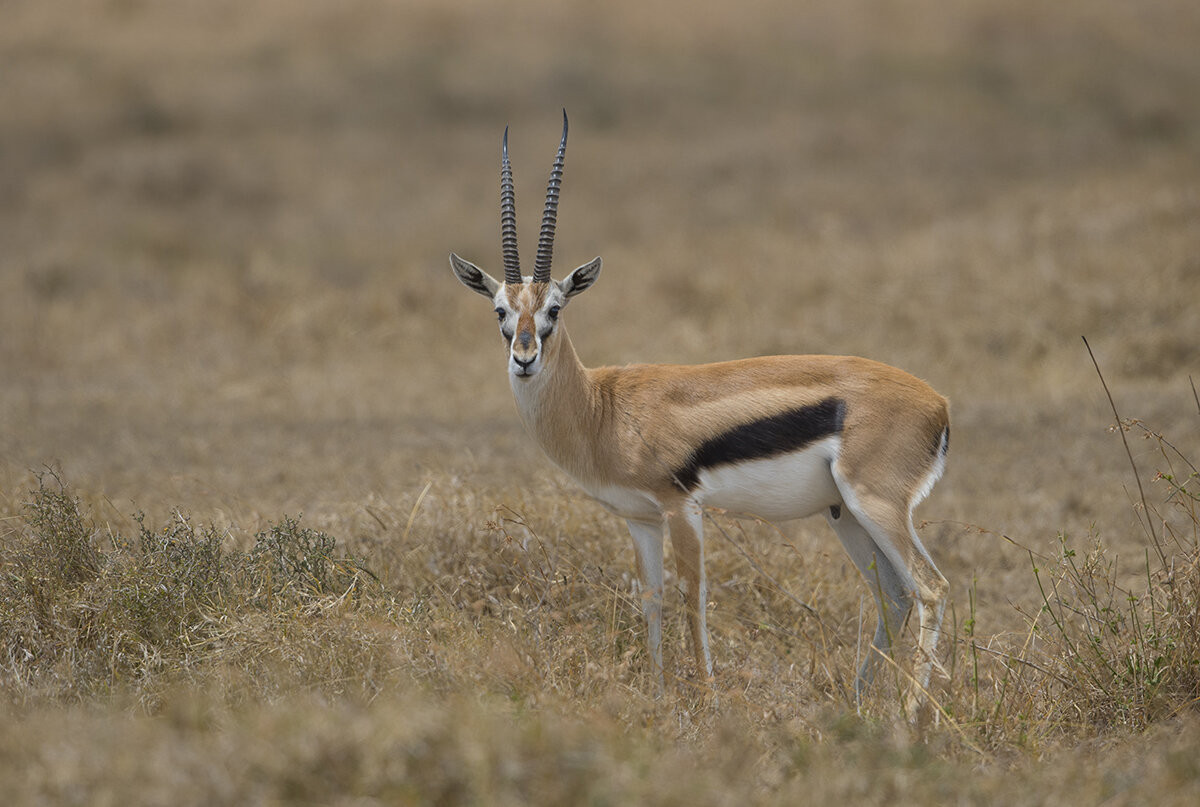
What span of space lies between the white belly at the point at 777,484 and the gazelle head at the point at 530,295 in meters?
1.06

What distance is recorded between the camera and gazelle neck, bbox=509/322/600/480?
6125 millimetres

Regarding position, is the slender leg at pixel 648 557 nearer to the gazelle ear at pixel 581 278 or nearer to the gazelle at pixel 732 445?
the gazelle at pixel 732 445

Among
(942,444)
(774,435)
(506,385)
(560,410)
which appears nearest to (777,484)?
(774,435)

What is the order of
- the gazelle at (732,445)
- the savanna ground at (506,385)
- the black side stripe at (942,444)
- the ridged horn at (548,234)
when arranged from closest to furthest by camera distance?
1. the savanna ground at (506,385)
2. the gazelle at (732,445)
3. the black side stripe at (942,444)
4. the ridged horn at (548,234)

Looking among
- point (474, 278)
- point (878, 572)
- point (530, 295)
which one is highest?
point (474, 278)

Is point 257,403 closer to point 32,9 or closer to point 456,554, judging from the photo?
point 456,554

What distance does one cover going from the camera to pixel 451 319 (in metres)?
16.8

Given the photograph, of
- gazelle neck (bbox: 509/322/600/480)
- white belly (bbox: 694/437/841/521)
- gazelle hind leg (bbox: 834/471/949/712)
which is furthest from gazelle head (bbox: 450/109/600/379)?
gazelle hind leg (bbox: 834/471/949/712)

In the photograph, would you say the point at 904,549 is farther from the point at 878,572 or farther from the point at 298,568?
the point at 298,568

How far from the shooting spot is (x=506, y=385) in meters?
14.1

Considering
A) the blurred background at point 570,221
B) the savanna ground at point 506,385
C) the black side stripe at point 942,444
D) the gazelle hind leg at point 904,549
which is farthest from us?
the blurred background at point 570,221

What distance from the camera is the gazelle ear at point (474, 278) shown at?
21.0ft

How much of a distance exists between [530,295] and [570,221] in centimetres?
1430

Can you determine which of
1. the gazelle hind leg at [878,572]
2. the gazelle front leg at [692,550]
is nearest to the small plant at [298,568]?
the gazelle front leg at [692,550]
